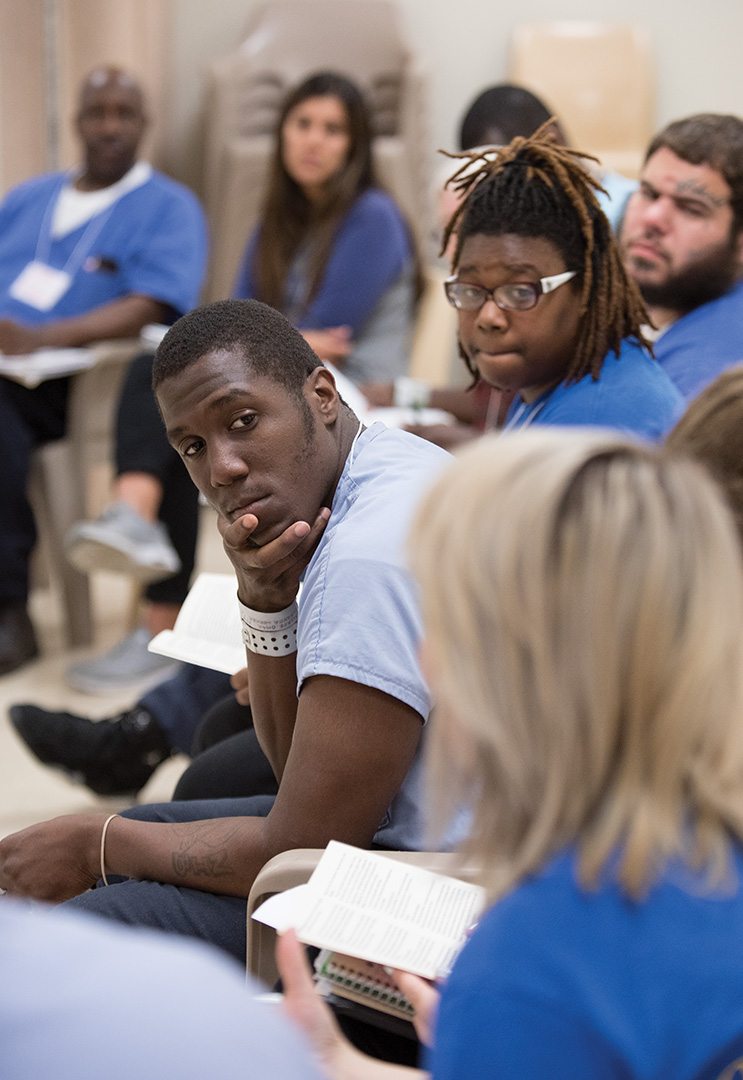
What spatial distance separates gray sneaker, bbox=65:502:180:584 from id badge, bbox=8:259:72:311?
80 centimetres

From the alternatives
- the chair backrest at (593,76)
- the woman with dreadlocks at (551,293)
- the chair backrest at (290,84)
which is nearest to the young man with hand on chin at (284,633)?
the woman with dreadlocks at (551,293)

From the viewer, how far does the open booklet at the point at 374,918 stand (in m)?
1.15

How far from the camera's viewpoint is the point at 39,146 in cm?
482

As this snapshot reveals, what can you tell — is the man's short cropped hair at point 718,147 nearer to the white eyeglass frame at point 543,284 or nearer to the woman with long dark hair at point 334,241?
the white eyeglass frame at point 543,284

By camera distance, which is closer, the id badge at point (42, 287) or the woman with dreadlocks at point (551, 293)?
the woman with dreadlocks at point (551, 293)

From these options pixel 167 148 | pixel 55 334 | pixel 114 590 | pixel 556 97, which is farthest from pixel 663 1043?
pixel 167 148

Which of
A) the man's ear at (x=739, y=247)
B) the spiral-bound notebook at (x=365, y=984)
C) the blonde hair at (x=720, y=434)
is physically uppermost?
the blonde hair at (x=720, y=434)

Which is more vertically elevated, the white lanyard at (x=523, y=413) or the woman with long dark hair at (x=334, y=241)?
the white lanyard at (x=523, y=413)

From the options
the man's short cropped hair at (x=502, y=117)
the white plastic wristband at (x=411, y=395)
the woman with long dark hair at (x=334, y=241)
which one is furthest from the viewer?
the woman with long dark hair at (x=334, y=241)

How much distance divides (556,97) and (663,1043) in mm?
4955

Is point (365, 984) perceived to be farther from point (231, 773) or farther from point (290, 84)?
point (290, 84)

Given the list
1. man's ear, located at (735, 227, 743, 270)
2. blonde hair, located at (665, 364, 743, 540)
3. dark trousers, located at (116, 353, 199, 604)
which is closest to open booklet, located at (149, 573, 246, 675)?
blonde hair, located at (665, 364, 743, 540)

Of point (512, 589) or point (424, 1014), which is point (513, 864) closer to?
point (512, 589)

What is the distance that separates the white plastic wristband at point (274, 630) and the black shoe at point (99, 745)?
41.0 inches
